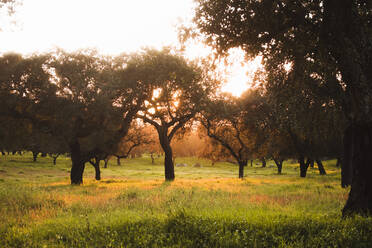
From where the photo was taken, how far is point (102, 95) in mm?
18703

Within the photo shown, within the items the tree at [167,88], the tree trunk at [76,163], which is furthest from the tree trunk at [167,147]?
the tree trunk at [76,163]

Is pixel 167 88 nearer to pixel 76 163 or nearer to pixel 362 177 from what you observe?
pixel 76 163

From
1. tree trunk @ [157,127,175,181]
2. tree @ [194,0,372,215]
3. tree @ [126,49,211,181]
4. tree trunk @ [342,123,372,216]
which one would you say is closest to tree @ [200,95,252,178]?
tree @ [126,49,211,181]

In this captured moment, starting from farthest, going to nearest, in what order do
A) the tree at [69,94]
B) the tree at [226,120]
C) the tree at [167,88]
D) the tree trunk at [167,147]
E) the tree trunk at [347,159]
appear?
1. the tree at [226,120]
2. the tree trunk at [167,147]
3. the tree at [167,88]
4. the tree at [69,94]
5. the tree trunk at [347,159]

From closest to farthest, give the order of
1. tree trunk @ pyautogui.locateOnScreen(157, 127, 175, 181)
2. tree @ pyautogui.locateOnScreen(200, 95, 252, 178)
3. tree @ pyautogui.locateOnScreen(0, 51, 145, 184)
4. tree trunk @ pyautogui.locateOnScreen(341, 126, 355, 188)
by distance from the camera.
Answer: tree trunk @ pyautogui.locateOnScreen(341, 126, 355, 188) → tree @ pyautogui.locateOnScreen(0, 51, 145, 184) → tree trunk @ pyautogui.locateOnScreen(157, 127, 175, 181) → tree @ pyautogui.locateOnScreen(200, 95, 252, 178)

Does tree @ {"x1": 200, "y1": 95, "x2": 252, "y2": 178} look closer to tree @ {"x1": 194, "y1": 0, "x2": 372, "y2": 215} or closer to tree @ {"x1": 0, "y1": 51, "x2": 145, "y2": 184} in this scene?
tree @ {"x1": 0, "y1": 51, "x2": 145, "y2": 184}

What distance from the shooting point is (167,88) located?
2184 cm

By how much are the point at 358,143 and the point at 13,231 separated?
435 inches

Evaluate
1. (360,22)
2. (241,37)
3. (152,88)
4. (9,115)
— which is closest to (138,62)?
(152,88)

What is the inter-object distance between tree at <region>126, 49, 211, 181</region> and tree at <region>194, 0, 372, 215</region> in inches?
377

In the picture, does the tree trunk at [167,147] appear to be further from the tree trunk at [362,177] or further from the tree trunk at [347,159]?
the tree trunk at [362,177]

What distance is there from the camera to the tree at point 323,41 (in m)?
7.27

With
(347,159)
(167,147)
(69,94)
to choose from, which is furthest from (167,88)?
(347,159)

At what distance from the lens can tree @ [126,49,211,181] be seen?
20891 mm
